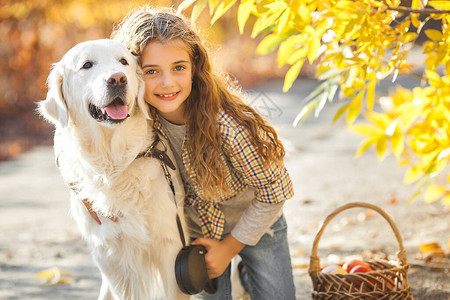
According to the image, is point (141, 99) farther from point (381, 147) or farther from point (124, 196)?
point (381, 147)

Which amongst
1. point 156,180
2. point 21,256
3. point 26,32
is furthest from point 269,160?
point 26,32

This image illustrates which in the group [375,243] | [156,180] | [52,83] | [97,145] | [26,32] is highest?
[26,32]

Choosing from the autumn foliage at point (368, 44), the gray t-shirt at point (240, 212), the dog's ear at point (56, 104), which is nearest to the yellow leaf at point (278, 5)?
the autumn foliage at point (368, 44)

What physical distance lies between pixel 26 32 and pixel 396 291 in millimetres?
7783

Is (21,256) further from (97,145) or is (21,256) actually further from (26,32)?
(26,32)

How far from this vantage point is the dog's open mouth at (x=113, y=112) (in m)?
2.11

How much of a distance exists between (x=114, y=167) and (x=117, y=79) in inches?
15.8

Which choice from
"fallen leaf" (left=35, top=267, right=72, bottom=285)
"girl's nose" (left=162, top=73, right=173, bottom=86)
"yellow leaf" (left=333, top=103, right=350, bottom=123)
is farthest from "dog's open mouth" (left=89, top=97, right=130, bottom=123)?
"fallen leaf" (left=35, top=267, right=72, bottom=285)

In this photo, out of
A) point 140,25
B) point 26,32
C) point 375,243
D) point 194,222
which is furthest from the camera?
point 26,32

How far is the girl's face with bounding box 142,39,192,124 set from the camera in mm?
2248

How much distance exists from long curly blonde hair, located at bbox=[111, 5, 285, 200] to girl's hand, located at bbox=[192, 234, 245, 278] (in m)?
0.22

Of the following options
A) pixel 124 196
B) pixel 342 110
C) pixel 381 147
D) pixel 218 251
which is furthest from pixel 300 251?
pixel 124 196

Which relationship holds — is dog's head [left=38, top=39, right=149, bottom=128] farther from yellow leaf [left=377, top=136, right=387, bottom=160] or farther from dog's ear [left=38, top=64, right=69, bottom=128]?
yellow leaf [left=377, top=136, right=387, bottom=160]

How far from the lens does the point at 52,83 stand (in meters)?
2.26
